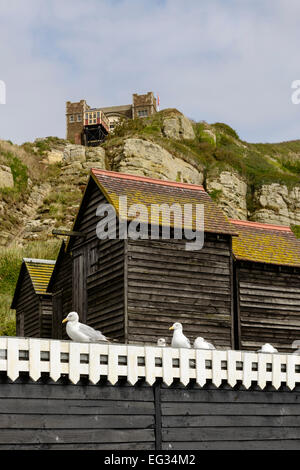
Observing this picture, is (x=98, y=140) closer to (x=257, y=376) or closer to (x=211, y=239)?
(x=211, y=239)

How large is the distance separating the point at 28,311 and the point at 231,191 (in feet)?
103

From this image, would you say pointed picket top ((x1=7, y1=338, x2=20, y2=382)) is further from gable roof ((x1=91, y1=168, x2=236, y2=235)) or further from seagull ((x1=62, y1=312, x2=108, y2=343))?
gable roof ((x1=91, y1=168, x2=236, y2=235))

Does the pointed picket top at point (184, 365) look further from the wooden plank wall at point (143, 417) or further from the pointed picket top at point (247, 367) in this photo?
the pointed picket top at point (247, 367)

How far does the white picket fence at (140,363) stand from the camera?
50.2 feet

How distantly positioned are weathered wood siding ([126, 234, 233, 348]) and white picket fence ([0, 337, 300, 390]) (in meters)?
4.50

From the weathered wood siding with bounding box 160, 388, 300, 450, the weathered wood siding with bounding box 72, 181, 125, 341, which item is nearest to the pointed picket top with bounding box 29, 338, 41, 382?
the weathered wood siding with bounding box 160, 388, 300, 450

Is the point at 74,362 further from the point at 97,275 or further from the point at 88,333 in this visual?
the point at 97,275

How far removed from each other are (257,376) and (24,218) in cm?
4316

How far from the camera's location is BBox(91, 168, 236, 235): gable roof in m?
24.1

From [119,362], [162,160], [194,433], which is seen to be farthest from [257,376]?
[162,160]

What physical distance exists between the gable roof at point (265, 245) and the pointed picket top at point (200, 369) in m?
8.32

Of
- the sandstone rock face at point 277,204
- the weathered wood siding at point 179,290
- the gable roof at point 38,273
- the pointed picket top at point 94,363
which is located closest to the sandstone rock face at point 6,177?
the sandstone rock face at point 277,204

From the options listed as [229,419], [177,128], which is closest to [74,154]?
[177,128]
